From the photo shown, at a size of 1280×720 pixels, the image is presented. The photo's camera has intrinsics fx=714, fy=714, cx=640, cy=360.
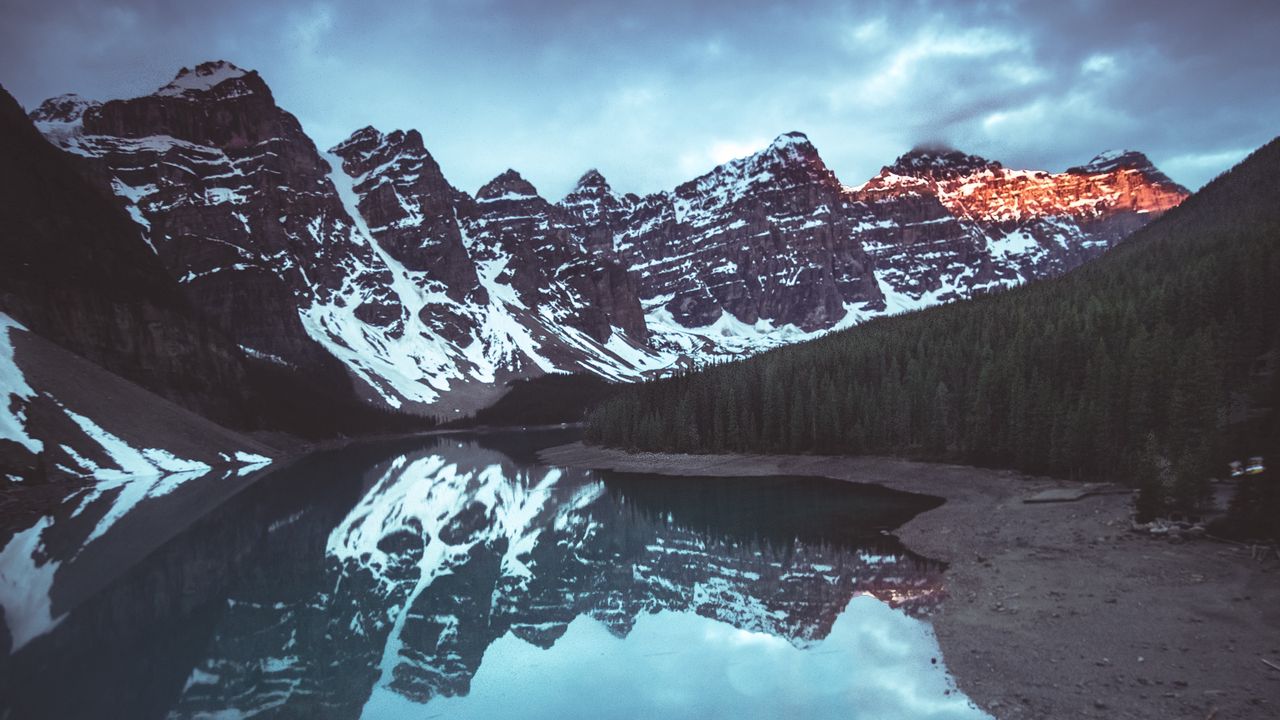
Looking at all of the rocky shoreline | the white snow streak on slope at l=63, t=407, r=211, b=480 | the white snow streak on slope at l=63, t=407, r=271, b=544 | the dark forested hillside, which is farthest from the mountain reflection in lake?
the white snow streak on slope at l=63, t=407, r=211, b=480

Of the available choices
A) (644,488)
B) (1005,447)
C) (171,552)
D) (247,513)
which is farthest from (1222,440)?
(247,513)

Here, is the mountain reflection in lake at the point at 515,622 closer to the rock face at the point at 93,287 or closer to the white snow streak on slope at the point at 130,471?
the white snow streak on slope at the point at 130,471

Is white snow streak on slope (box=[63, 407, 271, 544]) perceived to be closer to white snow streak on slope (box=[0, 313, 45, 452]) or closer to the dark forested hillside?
white snow streak on slope (box=[0, 313, 45, 452])

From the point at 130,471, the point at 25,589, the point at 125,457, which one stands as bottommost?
the point at 25,589

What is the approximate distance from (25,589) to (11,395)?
51.7 meters

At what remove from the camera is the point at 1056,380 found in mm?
58375

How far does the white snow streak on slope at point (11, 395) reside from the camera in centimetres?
6494

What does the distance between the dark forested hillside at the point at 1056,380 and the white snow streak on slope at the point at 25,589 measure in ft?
141

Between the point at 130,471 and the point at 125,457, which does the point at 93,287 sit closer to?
the point at 125,457

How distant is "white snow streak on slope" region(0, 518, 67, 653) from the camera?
25.1 metres

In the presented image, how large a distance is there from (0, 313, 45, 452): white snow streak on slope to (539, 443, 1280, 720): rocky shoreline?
7554 cm

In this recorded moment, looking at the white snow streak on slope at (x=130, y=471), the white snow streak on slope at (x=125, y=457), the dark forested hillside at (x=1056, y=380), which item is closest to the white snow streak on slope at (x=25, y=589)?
the white snow streak on slope at (x=130, y=471)

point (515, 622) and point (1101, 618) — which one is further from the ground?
point (515, 622)

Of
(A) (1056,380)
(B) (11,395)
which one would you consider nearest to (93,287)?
(B) (11,395)
